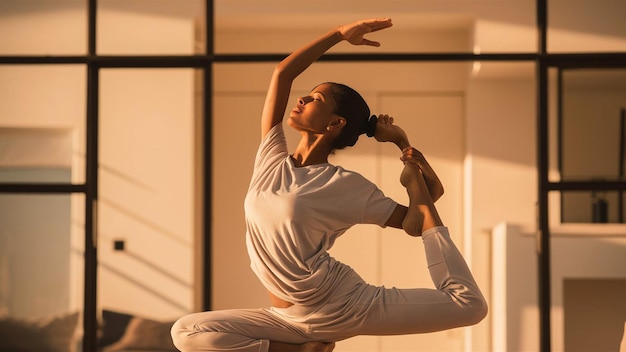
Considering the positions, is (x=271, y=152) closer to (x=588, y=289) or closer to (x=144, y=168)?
(x=144, y=168)

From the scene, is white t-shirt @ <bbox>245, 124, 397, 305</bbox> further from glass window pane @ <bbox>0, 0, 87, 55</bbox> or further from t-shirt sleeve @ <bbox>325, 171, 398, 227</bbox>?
glass window pane @ <bbox>0, 0, 87, 55</bbox>

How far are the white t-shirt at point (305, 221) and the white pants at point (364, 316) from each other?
0.05 m

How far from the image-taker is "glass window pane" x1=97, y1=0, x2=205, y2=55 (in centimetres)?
539

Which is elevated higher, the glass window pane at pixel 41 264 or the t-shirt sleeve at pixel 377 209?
the t-shirt sleeve at pixel 377 209

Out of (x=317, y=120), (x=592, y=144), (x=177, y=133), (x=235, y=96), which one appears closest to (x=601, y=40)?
(x=592, y=144)

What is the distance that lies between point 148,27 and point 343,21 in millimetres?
2003

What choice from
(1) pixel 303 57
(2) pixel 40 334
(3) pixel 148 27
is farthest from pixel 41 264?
(1) pixel 303 57

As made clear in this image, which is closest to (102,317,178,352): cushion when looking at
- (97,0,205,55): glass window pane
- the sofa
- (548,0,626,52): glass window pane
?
the sofa

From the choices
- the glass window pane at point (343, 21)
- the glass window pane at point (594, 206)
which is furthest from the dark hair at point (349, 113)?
the glass window pane at point (343, 21)

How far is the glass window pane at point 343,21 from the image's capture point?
21.7ft

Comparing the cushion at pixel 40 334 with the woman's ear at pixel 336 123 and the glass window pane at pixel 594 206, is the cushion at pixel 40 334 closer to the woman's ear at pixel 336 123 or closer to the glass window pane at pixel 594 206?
the glass window pane at pixel 594 206

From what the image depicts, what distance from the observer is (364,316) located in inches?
113

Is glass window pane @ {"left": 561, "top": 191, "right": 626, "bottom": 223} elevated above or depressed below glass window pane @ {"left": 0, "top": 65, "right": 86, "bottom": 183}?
below

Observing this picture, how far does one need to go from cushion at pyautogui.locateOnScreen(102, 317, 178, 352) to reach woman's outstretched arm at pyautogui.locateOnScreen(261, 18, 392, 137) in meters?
2.38
